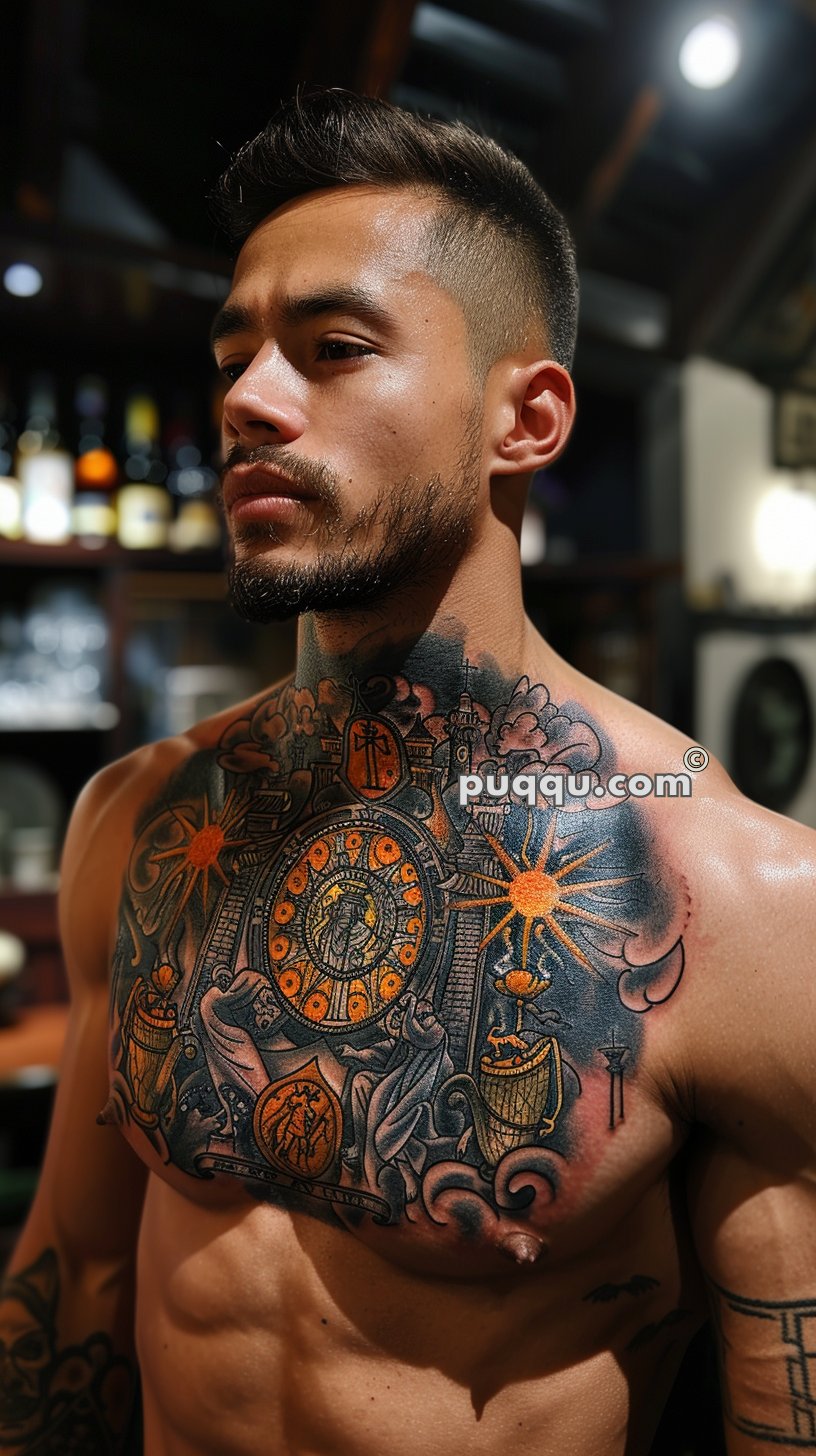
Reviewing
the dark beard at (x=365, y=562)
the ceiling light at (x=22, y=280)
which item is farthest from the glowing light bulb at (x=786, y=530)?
the ceiling light at (x=22, y=280)

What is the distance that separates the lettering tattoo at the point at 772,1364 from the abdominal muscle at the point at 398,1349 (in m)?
0.06

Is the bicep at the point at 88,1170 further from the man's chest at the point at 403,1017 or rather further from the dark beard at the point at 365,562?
the dark beard at the point at 365,562

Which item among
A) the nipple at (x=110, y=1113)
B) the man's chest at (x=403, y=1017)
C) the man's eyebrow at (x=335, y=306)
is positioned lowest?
the nipple at (x=110, y=1113)

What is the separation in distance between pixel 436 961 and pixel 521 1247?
20 centimetres

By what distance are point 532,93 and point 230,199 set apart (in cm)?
46

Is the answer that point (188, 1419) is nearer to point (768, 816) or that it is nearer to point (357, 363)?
point (768, 816)

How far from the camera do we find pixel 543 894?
2.53 ft

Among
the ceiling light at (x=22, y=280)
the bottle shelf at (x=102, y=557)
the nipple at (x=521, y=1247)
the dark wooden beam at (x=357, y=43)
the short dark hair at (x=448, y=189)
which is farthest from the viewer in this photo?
the bottle shelf at (x=102, y=557)

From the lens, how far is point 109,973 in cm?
93

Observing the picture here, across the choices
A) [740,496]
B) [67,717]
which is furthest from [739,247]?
[67,717]

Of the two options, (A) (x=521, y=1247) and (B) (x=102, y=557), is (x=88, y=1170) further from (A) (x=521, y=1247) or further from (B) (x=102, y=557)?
(B) (x=102, y=557)

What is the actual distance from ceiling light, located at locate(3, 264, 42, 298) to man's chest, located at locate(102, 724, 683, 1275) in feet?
5.21

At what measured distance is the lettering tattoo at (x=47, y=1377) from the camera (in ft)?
3.08

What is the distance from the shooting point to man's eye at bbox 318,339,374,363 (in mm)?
777
